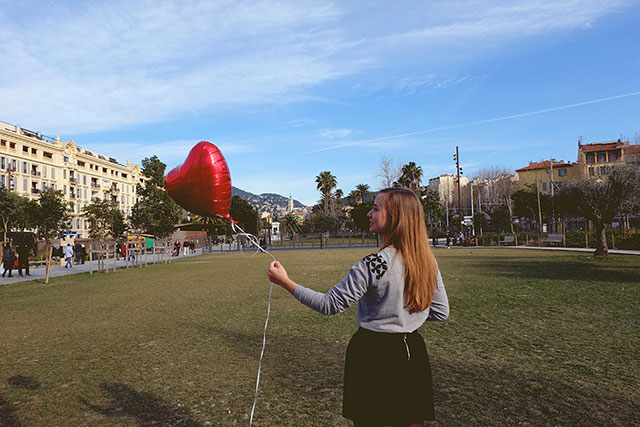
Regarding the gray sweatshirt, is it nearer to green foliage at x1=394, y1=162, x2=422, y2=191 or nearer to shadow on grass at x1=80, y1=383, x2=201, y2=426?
shadow on grass at x1=80, y1=383, x2=201, y2=426

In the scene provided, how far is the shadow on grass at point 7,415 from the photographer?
391cm

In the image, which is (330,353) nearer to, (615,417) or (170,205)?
(615,417)

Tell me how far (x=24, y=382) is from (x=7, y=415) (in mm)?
1062

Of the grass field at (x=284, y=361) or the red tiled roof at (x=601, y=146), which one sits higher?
the red tiled roof at (x=601, y=146)

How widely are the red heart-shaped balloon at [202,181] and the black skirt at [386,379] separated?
195 cm

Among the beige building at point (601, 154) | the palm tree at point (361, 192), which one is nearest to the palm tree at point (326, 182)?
the palm tree at point (361, 192)

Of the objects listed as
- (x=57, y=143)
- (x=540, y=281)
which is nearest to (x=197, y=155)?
(x=540, y=281)

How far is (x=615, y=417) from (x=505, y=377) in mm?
1195

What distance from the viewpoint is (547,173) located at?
84312 millimetres

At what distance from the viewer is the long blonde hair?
2238mm

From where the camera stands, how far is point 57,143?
72.9 meters

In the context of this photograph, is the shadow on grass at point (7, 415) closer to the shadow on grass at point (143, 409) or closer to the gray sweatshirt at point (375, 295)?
the shadow on grass at point (143, 409)

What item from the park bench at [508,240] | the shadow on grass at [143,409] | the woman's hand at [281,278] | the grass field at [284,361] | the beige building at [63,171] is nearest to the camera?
the woman's hand at [281,278]

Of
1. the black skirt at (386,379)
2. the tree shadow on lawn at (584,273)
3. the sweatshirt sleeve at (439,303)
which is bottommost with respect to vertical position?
the tree shadow on lawn at (584,273)
